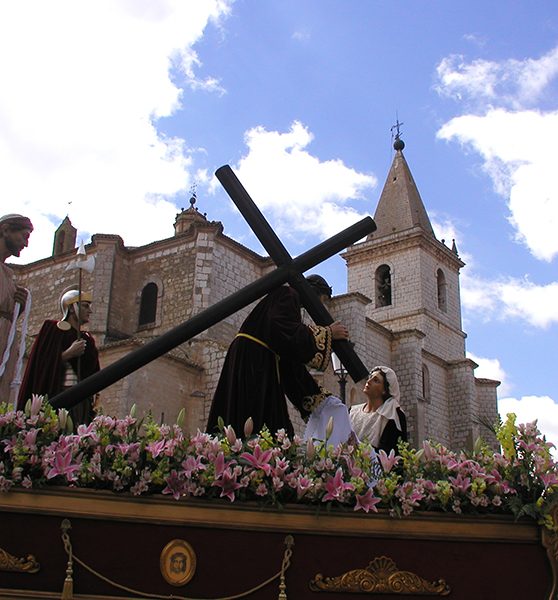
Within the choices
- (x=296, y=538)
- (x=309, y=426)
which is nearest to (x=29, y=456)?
(x=296, y=538)

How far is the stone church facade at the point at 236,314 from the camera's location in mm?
23484

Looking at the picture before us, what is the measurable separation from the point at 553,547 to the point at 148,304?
25363 mm

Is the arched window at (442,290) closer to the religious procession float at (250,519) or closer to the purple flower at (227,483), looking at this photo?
the religious procession float at (250,519)

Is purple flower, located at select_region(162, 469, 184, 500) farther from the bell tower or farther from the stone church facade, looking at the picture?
the bell tower

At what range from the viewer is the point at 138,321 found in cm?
2789

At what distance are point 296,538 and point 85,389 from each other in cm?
170

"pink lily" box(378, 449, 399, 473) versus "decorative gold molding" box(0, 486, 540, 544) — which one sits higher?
"pink lily" box(378, 449, 399, 473)

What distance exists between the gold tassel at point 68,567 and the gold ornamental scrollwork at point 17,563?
0.13m

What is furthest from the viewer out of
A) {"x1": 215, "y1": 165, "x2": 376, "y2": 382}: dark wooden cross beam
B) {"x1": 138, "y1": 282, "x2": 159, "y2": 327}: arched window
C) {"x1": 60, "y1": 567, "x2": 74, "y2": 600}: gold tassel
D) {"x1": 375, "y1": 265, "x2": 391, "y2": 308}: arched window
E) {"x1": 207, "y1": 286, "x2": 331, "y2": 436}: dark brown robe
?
{"x1": 375, "y1": 265, "x2": 391, "y2": 308}: arched window

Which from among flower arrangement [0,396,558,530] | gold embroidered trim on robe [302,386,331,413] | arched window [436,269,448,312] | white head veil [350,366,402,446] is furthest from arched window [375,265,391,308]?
flower arrangement [0,396,558,530]

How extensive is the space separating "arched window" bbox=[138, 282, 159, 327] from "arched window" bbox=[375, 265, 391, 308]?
17.7 metres

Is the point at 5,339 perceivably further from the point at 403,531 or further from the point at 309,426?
the point at 403,531

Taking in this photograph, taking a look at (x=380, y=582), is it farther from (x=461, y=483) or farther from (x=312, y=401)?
(x=312, y=401)

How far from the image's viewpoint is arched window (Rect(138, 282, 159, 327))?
27812 millimetres
